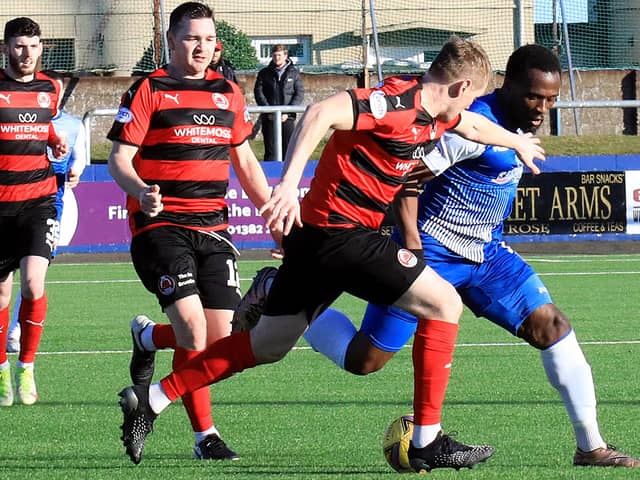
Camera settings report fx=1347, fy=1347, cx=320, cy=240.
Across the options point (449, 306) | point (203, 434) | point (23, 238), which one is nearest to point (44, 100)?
point (23, 238)

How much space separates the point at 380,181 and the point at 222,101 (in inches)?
53.4

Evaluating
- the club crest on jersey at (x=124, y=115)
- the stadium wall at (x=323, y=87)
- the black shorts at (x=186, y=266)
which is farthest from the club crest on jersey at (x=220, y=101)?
the stadium wall at (x=323, y=87)

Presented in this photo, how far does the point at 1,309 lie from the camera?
8328 millimetres

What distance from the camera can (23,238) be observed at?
816cm

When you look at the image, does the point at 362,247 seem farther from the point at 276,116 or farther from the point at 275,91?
the point at 275,91

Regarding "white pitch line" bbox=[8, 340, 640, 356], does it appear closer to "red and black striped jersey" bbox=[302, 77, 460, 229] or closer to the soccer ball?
the soccer ball

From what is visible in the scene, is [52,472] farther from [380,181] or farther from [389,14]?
[389,14]

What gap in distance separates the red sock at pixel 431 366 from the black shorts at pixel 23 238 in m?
3.28

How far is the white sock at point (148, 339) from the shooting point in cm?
690

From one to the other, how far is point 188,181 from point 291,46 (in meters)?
26.3

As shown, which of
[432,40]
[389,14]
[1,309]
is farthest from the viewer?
[432,40]

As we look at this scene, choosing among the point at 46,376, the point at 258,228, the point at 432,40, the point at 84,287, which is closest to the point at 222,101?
the point at 46,376

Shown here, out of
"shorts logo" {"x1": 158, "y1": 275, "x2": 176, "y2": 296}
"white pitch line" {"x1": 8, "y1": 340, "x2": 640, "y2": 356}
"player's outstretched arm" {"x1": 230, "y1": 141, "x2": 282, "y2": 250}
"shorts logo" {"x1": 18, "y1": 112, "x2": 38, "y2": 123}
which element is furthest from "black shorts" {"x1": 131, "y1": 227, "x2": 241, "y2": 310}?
"white pitch line" {"x1": 8, "y1": 340, "x2": 640, "y2": 356}

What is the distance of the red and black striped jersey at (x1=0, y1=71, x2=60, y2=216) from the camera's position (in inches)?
325
